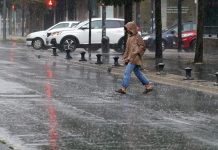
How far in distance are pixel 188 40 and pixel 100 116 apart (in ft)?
81.6

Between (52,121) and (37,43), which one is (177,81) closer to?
(52,121)

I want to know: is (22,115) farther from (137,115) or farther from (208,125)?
(208,125)

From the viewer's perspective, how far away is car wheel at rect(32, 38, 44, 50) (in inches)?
1583

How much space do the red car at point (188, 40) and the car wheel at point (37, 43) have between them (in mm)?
8793

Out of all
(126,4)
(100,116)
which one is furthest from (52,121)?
(126,4)

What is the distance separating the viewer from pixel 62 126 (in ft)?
36.3

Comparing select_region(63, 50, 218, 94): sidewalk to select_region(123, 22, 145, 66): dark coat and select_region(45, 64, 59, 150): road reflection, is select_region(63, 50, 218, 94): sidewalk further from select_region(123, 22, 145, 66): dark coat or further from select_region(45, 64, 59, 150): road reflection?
select_region(45, 64, 59, 150): road reflection

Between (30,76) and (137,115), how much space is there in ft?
28.2

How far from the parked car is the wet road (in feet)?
54.4

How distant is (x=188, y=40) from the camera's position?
36.7 metres

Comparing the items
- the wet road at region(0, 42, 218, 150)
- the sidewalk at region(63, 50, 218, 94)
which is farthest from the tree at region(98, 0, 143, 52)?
the wet road at region(0, 42, 218, 150)

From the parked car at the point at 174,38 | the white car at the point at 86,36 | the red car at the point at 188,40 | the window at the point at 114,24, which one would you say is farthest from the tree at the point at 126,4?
the red car at the point at 188,40

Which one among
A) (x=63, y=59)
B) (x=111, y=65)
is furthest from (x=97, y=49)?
(x=111, y=65)

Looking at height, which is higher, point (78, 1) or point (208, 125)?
point (78, 1)
